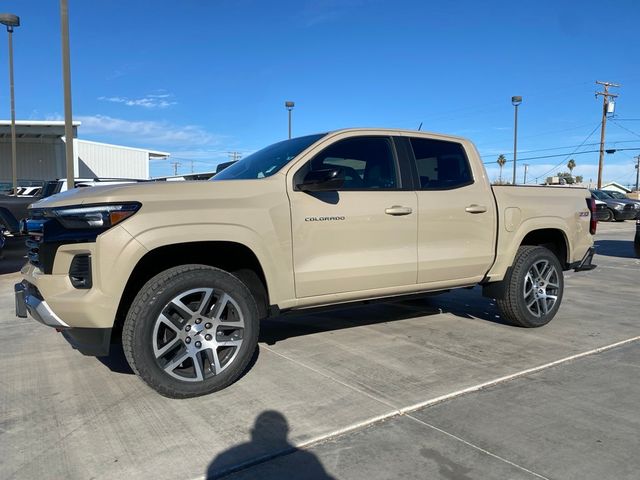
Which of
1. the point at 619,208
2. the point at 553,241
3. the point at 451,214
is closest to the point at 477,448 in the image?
the point at 451,214

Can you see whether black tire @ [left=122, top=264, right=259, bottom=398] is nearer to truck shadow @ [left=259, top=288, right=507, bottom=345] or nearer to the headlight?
the headlight

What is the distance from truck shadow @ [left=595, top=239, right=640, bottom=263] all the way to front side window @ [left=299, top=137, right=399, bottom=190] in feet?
33.4

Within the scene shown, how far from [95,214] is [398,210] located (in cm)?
244

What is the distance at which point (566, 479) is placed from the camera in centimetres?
264

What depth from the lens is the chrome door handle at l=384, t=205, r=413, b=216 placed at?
4.45m

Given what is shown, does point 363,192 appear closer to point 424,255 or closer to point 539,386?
point 424,255

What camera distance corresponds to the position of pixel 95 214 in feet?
11.0

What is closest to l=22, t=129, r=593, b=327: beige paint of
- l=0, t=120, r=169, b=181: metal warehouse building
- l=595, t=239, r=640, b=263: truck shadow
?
l=595, t=239, r=640, b=263: truck shadow

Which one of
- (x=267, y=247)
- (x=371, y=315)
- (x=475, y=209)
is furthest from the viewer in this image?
(x=371, y=315)

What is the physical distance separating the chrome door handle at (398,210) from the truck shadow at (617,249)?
10137 millimetres

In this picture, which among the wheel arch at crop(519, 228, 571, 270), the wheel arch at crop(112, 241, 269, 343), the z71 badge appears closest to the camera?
the wheel arch at crop(112, 241, 269, 343)

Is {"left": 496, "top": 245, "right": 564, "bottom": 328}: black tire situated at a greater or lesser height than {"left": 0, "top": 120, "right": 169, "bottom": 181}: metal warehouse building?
lesser

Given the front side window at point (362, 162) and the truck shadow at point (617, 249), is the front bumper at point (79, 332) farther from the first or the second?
the truck shadow at point (617, 249)

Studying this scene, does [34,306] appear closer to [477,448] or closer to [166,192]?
[166,192]
